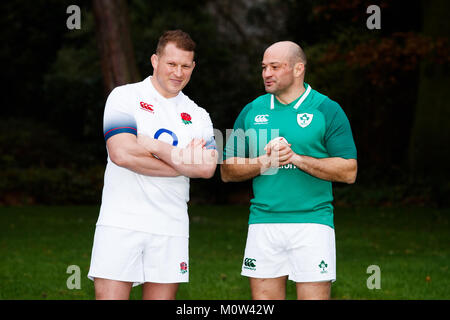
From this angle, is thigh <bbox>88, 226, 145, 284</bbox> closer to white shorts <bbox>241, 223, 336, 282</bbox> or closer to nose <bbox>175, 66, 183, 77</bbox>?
white shorts <bbox>241, 223, 336, 282</bbox>

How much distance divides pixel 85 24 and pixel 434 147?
1748 cm

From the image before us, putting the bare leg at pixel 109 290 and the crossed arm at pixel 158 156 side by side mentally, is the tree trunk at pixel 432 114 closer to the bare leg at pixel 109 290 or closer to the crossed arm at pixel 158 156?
the crossed arm at pixel 158 156

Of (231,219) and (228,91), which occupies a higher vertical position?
(228,91)

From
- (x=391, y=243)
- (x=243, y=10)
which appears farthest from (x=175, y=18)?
(x=391, y=243)

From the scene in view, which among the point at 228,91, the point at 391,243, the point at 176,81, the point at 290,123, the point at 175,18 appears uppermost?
the point at 175,18

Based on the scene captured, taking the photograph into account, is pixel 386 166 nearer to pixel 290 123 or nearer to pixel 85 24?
pixel 85 24

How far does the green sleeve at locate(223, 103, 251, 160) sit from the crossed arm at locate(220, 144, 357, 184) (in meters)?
0.11

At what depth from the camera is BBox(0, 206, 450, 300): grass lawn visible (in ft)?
31.9

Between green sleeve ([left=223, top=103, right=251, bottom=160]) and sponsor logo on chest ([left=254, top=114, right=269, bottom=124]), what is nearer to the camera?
sponsor logo on chest ([left=254, top=114, right=269, bottom=124])

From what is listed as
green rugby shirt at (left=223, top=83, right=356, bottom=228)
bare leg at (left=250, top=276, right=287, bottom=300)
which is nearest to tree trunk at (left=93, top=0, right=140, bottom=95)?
green rugby shirt at (left=223, top=83, right=356, bottom=228)

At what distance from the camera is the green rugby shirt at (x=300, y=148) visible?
5180 millimetres

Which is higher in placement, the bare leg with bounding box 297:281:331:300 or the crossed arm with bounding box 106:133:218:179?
the crossed arm with bounding box 106:133:218:179

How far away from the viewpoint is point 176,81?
17.5 ft

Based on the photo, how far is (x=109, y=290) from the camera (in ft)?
16.8
